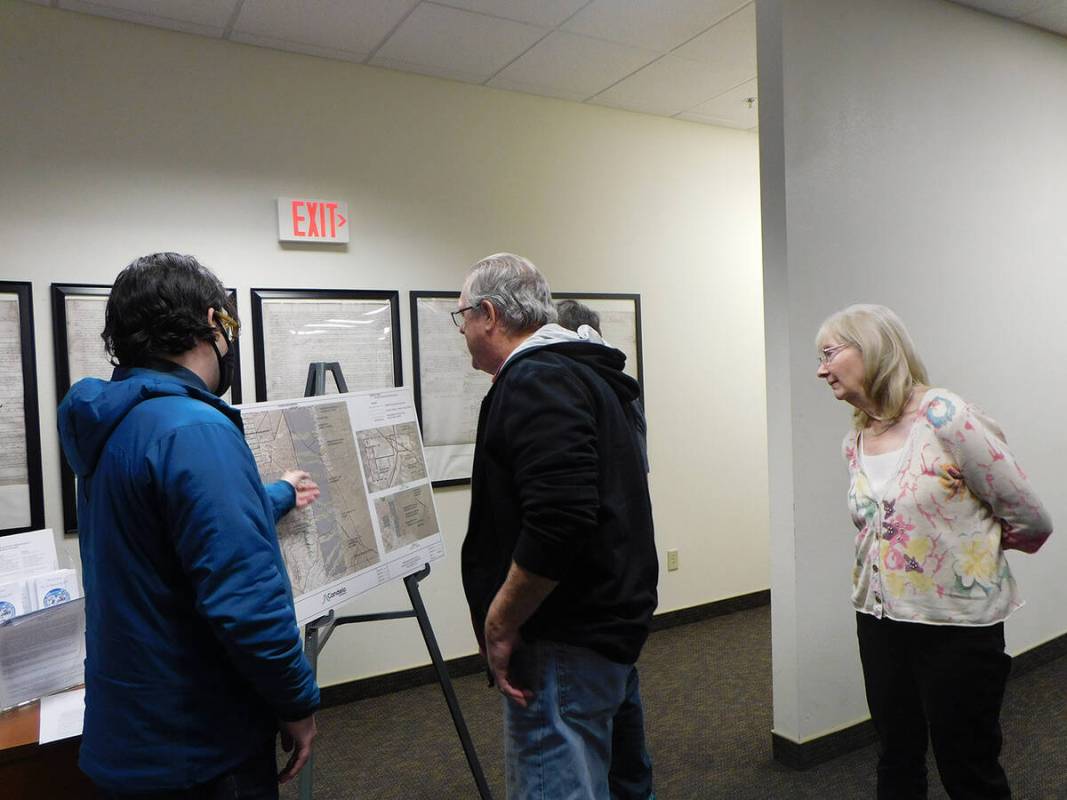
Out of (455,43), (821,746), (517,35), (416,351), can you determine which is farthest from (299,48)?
(821,746)

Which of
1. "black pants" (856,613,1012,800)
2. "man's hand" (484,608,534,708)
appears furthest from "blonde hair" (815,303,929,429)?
"man's hand" (484,608,534,708)

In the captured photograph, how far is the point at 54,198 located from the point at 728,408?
10.2 feet

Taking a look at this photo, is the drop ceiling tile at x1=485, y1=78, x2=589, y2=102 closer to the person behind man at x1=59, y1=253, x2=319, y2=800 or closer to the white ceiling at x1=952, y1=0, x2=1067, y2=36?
the white ceiling at x1=952, y1=0, x2=1067, y2=36

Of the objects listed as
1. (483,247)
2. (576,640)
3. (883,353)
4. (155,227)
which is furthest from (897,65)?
(155,227)

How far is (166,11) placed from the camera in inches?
101

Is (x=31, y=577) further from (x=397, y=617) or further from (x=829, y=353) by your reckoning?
(x=829, y=353)

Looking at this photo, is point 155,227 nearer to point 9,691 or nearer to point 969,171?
point 9,691

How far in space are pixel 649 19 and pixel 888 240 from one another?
1159 mm

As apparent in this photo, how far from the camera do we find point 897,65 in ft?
8.45

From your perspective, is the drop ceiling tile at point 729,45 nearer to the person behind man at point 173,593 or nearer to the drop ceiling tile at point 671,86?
the drop ceiling tile at point 671,86

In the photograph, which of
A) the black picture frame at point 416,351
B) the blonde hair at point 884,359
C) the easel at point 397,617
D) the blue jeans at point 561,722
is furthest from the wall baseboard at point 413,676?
the blonde hair at point 884,359

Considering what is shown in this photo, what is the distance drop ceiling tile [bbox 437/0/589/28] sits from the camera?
2602 millimetres

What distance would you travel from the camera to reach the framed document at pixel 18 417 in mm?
2492

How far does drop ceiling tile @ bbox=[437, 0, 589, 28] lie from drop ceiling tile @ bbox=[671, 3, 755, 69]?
577 millimetres
